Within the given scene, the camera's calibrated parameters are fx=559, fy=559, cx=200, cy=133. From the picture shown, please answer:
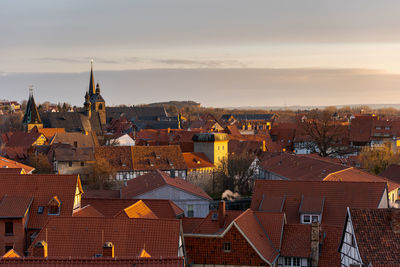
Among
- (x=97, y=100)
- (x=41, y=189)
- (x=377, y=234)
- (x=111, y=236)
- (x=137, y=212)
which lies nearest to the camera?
(x=377, y=234)

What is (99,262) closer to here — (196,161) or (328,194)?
(328,194)

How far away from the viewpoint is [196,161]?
7656 cm

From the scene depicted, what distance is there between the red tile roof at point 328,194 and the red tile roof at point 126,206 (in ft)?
25.8

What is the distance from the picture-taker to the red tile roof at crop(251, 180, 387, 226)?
4169 cm

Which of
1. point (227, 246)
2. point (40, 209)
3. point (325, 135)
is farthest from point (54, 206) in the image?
point (325, 135)

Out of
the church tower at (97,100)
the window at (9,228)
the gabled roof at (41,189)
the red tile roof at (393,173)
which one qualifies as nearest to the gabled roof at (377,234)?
the gabled roof at (41,189)

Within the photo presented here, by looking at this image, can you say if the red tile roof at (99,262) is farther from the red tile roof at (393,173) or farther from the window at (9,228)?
the red tile roof at (393,173)

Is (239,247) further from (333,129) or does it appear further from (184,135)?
(184,135)

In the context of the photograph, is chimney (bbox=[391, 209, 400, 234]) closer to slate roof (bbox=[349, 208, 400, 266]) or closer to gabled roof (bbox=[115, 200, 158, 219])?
slate roof (bbox=[349, 208, 400, 266])

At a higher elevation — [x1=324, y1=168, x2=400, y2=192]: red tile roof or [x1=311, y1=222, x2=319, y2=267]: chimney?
[x1=324, y1=168, x2=400, y2=192]: red tile roof

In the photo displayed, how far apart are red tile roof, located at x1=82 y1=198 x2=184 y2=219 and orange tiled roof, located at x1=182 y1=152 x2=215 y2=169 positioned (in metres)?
35.0

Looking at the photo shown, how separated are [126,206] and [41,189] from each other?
230 inches

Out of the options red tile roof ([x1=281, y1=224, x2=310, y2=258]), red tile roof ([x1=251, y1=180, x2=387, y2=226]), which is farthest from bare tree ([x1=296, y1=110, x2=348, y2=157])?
red tile roof ([x1=281, y1=224, x2=310, y2=258])

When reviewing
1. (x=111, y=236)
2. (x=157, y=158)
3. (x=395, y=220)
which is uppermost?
(x=395, y=220)
